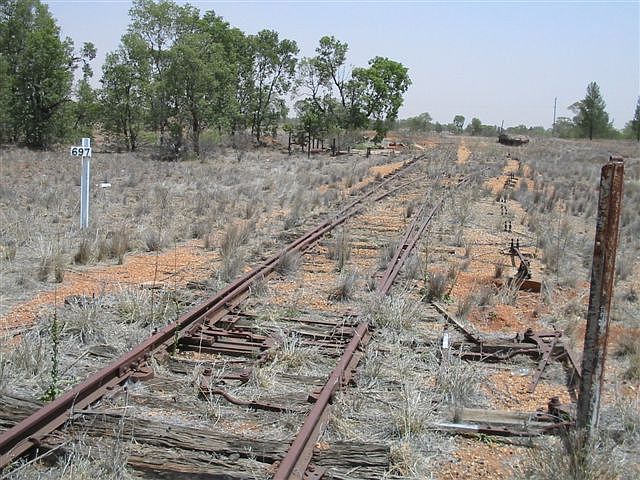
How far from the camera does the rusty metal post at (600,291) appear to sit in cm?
441

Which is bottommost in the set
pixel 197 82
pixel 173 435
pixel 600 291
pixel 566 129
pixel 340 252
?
pixel 173 435

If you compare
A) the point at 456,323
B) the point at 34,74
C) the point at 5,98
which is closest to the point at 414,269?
the point at 456,323

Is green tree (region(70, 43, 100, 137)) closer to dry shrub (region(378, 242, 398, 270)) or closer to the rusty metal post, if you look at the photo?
dry shrub (region(378, 242, 398, 270))

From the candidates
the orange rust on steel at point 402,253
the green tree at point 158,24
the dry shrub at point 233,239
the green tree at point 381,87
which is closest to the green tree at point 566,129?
the green tree at point 381,87

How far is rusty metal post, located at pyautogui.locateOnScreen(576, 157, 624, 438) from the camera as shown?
4406 mm

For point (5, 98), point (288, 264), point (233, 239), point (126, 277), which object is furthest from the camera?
point (5, 98)

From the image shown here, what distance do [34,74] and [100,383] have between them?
4478cm

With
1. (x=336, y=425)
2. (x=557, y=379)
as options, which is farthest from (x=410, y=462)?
(x=557, y=379)

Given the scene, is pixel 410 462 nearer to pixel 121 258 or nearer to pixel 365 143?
pixel 121 258

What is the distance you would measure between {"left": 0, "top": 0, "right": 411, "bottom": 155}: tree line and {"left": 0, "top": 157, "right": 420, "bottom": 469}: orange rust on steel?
34913 mm

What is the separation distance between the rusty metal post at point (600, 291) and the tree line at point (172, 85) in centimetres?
3881

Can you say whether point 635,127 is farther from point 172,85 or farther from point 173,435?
point 173,435

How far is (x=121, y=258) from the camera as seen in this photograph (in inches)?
452

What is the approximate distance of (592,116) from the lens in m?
105
